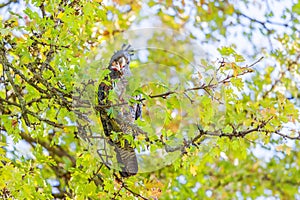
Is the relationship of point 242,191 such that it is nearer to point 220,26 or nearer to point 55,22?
point 220,26

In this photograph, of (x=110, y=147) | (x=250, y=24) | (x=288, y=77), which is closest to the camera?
(x=110, y=147)

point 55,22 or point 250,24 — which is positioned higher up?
point 250,24

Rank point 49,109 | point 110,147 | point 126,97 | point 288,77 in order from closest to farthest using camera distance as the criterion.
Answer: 1. point 126,97
2. point 110,147
3. point 49,109
4. point 288,77

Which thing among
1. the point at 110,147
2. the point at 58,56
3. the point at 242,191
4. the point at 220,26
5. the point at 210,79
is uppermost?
the point at 220,26

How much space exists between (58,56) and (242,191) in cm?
203

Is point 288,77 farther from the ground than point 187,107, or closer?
farther from the ground

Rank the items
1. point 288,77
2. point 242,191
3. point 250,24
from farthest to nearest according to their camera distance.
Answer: point 242,191
point 250,24
point 288,77

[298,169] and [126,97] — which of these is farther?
[298,169]

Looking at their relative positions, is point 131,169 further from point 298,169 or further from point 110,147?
point 298,169

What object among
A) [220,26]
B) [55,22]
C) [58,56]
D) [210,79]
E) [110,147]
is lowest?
[110,147]

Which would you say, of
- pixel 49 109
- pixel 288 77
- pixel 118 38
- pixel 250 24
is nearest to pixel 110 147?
pixel 118 38

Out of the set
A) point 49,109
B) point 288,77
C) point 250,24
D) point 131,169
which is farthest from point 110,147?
point 250,24

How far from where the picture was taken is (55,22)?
176 centimetres

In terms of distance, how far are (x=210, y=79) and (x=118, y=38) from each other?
227mm
